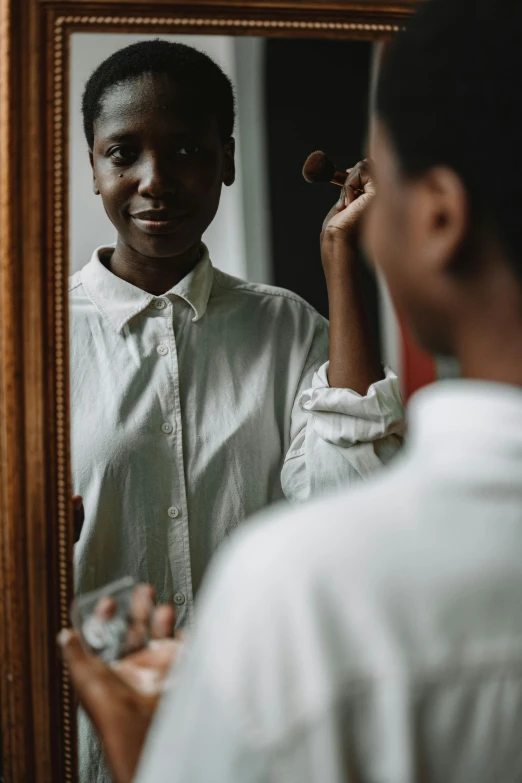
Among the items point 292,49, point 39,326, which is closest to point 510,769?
point 39,326

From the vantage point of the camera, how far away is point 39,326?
73 cm

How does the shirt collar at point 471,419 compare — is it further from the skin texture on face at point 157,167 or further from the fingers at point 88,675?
the skin texture on face at point 157,167

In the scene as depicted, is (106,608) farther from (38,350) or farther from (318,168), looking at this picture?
(318,168)

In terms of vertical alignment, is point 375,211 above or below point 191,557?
above

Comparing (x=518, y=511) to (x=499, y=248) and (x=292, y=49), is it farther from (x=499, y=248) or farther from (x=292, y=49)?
(x=292, y=49)

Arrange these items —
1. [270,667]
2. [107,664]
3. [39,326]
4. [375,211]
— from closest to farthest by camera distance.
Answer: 1. [270,667]
2. [375,211]
3. [107,664]
4. [39,326]

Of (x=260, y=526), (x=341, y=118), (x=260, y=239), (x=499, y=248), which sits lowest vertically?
(x=260, y=526)

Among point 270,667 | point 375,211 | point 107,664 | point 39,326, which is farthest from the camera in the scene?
point 39,326

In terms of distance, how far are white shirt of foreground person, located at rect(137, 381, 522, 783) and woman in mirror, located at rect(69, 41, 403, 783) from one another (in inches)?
15.1

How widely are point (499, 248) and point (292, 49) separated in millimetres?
440

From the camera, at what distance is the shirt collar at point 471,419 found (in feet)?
1.19

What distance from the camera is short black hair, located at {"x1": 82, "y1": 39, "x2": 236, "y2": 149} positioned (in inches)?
28.6

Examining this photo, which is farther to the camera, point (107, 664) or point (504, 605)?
point (107, 664)

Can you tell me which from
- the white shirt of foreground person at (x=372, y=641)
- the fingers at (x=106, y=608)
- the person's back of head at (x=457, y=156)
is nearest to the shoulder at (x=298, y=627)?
the white shirt of foreground person at (x=372, y=641)
